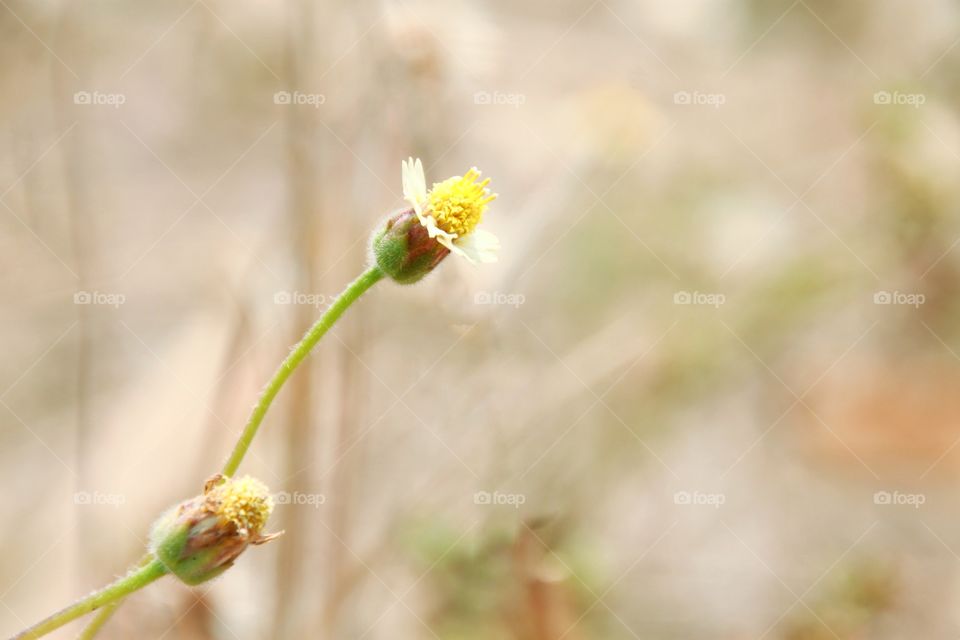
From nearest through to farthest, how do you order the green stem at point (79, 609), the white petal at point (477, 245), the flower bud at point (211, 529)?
1. the green stem at point (79, 609)
2. the flower bud at point (211, 529)
3. the white petal at point (477, 245)

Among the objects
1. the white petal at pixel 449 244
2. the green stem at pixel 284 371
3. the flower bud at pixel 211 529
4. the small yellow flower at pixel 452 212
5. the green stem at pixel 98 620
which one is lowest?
the green stem at pixel 98 620

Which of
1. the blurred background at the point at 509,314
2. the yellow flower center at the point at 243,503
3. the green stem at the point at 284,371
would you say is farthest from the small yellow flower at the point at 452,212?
the blurred background at the point at 509,314

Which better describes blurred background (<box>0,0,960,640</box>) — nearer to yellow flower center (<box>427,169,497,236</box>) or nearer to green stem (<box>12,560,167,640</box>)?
yellow flower center (<box>427,169,497,236</box>)

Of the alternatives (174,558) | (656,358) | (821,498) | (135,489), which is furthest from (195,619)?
(821,498)

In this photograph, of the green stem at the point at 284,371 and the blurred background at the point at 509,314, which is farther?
the blurred background at the point at 509,314

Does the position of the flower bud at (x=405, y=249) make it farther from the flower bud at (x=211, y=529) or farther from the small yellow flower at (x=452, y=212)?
the flower bud at (x=211, y=529)
